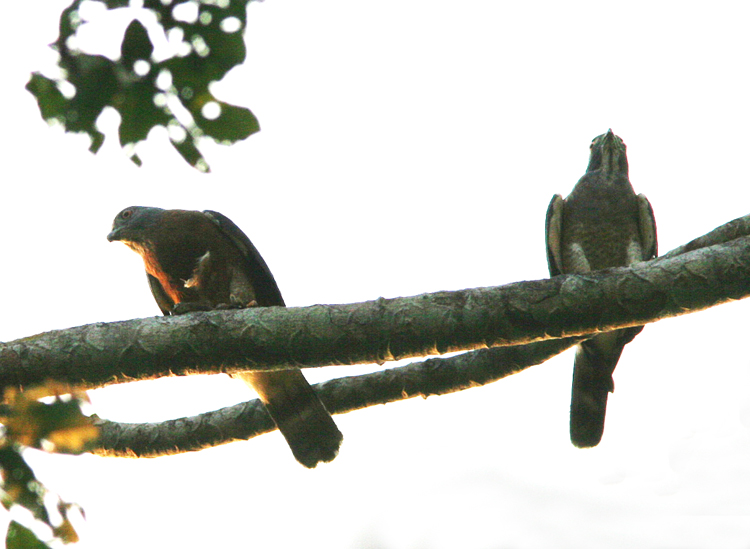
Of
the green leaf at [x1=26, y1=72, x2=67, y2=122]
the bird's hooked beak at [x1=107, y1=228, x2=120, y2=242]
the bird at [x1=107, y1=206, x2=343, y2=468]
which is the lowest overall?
the green leaf at [x1=26, y1=72, x2=67, y2=122]

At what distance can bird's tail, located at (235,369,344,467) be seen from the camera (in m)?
4.20

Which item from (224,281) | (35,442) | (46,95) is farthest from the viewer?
(224,281)

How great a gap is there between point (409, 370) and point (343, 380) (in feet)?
1.43

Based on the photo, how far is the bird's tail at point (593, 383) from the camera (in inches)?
169

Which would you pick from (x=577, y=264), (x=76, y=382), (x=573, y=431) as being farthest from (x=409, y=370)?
(x=76, y=382)

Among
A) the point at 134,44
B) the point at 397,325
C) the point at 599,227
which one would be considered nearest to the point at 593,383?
the point at 599,227

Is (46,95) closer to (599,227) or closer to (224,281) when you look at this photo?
(224,281)

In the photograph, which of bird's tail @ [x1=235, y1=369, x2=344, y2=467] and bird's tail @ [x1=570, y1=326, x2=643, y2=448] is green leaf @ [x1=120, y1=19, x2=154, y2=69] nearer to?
bird's tail @ [x1=235, y1=369, x2=344, y2=467]

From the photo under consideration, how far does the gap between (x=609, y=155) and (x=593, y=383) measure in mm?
1770

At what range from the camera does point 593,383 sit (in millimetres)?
4430

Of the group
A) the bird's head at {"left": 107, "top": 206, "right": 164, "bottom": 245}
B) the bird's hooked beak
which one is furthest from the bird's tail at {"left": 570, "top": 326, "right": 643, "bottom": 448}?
the bird's hooked beak

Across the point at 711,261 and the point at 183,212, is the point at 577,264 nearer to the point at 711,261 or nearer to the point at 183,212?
the point at 711,261

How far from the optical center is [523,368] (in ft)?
12.8

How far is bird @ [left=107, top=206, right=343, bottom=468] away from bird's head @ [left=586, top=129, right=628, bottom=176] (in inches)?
97.2
